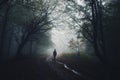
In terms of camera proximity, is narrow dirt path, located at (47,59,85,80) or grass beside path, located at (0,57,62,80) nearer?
grass beside path, located at (0,57,62,80)

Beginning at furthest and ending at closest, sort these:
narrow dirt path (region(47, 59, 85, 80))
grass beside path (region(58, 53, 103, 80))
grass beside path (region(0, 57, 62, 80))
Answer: grass beside path (region(58, 53, 103, 80))
narrow dirt path (region(47, 59, 85, 80))
grass beside path (region(0, 57, 62, 80))

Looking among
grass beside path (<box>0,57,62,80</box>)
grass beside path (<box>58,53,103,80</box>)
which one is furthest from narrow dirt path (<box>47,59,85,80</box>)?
grass beside path (<box>58,53,103,80</box>)

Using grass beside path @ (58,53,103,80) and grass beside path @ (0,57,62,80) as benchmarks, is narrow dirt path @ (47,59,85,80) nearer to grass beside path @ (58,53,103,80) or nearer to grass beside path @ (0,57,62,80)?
grass beside path @ (0,57,62,80)

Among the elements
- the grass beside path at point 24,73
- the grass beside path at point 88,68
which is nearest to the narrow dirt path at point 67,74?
the grass beside path at point 24,73

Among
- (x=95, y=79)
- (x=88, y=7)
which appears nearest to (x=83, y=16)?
(x=88, y=7)

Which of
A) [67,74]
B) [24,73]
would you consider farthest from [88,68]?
[24,73]

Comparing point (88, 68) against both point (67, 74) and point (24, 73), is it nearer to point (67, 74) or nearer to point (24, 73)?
point (67, 74)

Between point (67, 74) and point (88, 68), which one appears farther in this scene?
point (88, 68)

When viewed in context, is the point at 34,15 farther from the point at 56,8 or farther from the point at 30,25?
the point at 56,8

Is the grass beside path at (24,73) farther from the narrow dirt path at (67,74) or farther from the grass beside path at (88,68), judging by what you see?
the grass beside path at (88,68)

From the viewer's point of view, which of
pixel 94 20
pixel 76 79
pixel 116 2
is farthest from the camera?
pixel 116 2

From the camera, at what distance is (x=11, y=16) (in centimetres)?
3300

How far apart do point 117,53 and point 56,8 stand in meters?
22.7

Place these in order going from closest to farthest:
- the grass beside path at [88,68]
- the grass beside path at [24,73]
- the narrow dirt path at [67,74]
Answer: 1. the grass beside path at [24,73]
2. the narrow dirt path at [67,74]
3. the grass beside path at [88,68]
